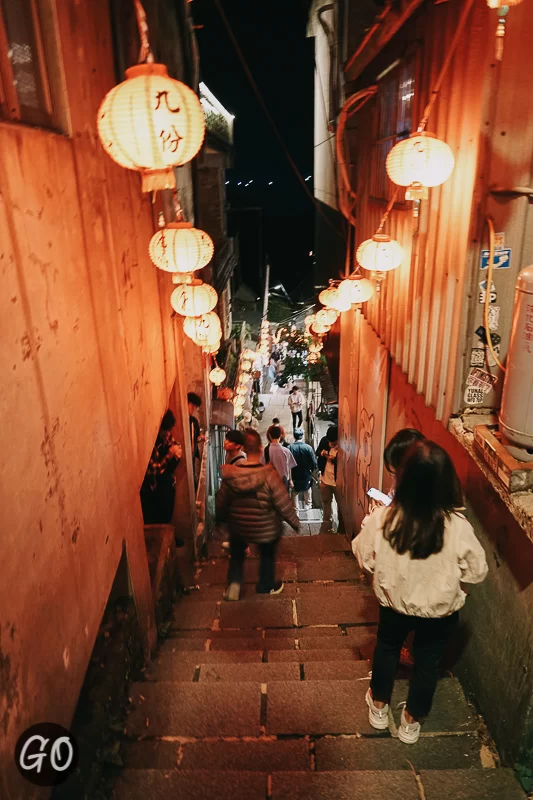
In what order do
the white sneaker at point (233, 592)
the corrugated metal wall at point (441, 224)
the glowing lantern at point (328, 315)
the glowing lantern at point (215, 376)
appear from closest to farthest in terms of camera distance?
1. the corrugated metal wall at point (441, 224)
2. the white sneaker at point (233, 592)
3. the glowing lantern at point (328, 315)
4. the glowing lantern at point (215, 376)

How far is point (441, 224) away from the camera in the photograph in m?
4.97

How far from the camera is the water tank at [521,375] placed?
3551 millimetres

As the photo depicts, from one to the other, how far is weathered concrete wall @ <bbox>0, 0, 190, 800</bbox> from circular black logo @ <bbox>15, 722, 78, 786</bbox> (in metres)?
0.06

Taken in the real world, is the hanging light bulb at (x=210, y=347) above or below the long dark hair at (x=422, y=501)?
below

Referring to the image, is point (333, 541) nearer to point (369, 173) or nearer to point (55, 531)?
point (369, 173)

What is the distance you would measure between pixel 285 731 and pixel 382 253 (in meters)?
5.10

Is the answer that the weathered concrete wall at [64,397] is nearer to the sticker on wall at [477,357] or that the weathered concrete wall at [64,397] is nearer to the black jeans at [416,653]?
the black jeans at [416,653]

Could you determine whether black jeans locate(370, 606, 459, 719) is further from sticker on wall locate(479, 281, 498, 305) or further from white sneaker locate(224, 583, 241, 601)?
white sneaker locate(224, 583, 241, 601)

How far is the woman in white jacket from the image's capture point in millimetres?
3654

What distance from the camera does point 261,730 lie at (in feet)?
15.1

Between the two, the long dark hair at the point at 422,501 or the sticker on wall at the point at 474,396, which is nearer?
the long dark hair at the point at 422,501

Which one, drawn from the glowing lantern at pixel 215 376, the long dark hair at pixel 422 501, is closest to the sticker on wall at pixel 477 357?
the long dark hair at pixel 422 501

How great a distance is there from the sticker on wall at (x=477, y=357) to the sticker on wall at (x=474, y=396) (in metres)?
0.23

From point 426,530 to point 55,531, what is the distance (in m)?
2.53
